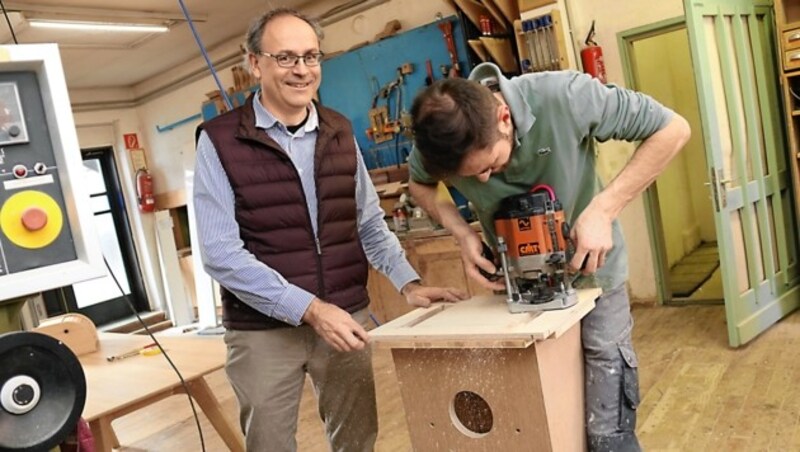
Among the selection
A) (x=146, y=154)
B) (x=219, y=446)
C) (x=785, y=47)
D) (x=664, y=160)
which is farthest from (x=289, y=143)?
(x=146, y=154)

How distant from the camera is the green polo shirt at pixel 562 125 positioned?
1345mm

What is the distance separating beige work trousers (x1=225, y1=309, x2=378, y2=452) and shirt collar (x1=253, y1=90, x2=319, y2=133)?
1.65 ft

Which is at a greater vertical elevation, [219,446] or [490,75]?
[490,75]

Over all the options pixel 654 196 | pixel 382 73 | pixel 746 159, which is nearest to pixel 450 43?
pixel 382 73

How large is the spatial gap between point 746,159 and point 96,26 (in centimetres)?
433

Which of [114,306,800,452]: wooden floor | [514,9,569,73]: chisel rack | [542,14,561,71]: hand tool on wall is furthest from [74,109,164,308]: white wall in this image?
[542,14,561,71]: hand tool on wall

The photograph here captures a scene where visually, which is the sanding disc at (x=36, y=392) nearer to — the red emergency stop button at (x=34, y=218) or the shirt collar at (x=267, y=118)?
the red emergency stop button at (x=34, y=218)

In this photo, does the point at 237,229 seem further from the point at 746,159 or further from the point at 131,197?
the point at 131,197

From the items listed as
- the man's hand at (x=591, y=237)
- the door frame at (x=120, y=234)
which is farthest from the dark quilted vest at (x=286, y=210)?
the door frame at (x=120, y=234)

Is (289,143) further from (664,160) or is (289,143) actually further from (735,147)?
(735,147)

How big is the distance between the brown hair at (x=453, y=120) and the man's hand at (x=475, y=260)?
0.30 metres

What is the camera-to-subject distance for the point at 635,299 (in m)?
4.25

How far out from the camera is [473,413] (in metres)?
1.50

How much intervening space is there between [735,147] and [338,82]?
282 centimetres
